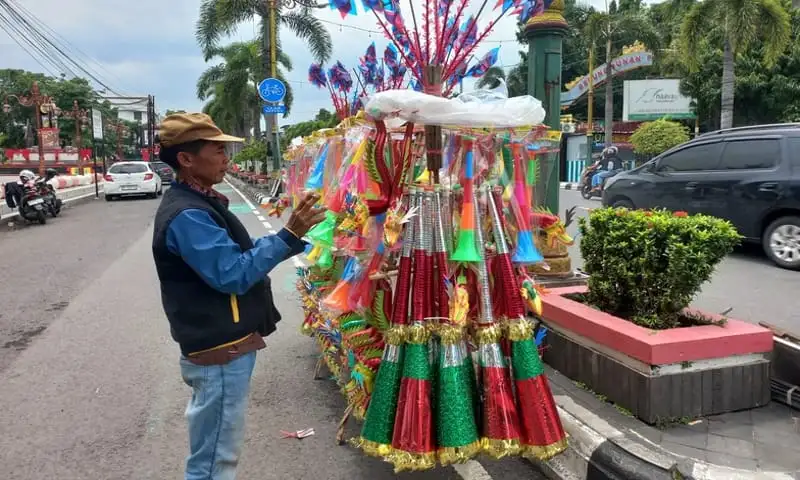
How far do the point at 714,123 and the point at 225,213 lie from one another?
94.5ft

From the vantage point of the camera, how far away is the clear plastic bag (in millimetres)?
2387

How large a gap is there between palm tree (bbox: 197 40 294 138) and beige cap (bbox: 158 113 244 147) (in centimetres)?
2340

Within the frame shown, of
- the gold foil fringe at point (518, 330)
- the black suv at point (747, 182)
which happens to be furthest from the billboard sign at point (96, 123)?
the gold foil fringe at point (518, 330)

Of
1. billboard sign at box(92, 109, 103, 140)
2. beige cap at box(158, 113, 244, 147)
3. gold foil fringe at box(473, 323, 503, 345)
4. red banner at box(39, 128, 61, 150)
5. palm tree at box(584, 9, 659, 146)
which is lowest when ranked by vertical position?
gold foil fringe at box(473, 323, 503, 345)

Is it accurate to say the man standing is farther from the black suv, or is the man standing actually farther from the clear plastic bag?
the black suv

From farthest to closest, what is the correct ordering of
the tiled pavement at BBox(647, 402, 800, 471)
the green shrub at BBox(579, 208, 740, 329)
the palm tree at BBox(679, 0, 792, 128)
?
the palm tree at BBox(679, 0, 792, 128), the green shrub at BBox(579, 208, 740, 329), the tiled pavement at BBox(647, 402, 800, 471)

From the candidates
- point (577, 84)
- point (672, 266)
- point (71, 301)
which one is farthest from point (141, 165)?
point (577, 84)

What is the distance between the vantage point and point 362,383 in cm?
279

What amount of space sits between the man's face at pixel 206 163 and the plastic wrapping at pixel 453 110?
2.17 ft

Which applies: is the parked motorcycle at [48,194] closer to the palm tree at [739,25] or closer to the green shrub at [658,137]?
the palm tree at [739,25]

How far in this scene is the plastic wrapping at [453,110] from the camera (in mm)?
2387

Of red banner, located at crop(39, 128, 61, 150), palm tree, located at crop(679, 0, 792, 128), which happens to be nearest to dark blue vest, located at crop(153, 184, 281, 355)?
palm tree, located at crop(679, 0, 792, 128)

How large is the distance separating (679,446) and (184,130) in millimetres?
2586

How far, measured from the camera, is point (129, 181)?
2052cm
